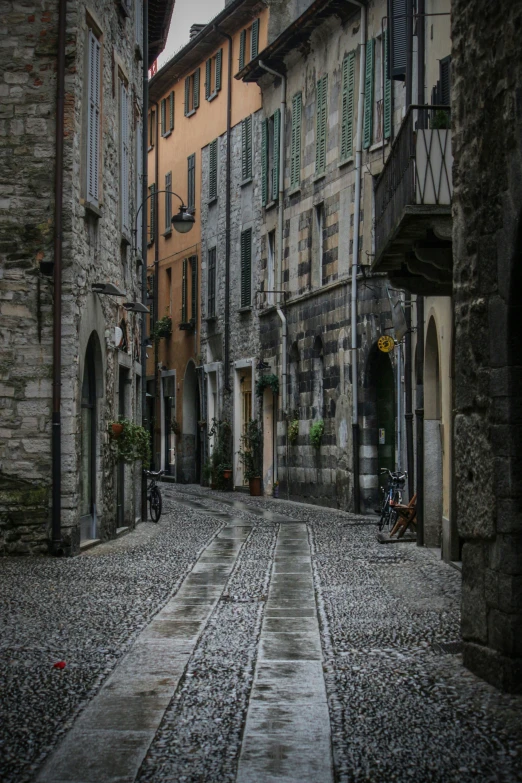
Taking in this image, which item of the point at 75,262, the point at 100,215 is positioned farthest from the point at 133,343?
the point at 75,262

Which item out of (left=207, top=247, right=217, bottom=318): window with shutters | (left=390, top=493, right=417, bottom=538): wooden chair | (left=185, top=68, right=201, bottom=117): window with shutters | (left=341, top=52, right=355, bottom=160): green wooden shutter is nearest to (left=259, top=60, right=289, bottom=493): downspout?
(left=341, top=52, right=355, bottom=160): green wooden shutter

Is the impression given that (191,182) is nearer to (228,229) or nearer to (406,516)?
(228,229)

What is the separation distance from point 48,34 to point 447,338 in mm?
5682

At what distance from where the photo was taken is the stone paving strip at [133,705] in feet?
15.8

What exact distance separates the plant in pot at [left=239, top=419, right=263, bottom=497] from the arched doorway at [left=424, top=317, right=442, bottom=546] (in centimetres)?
1424

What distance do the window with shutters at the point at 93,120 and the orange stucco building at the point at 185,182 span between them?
594 inches

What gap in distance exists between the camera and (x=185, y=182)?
36250 mm

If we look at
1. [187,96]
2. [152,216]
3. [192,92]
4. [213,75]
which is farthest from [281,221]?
[152,216]

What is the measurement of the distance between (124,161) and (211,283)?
15.3 metres


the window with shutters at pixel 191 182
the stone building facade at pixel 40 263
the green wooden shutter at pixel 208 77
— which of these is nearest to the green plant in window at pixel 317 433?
the stone building facade at pixel 40 263

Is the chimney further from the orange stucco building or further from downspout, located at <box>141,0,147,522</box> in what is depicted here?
downspout, located at <box>141,0,147,522</box>

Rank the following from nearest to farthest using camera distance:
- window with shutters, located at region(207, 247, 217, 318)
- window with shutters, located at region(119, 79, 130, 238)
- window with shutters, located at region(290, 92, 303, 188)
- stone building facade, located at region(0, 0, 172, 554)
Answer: stone building facade, located at region(0, 0, 172, 554) → window with shutters, located at region(119, 79, 130, 238) → window with shutters, located at region(290, 92, 303, 188) → window with shutters, located at region(207, 247, 217, 318)

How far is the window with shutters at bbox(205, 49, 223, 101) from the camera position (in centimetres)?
3303

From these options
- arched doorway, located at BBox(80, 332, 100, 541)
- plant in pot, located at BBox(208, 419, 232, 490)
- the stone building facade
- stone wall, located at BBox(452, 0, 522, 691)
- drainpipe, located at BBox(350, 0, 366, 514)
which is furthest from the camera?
plant in pot, located at BBox(208, 419, 232, 490)
